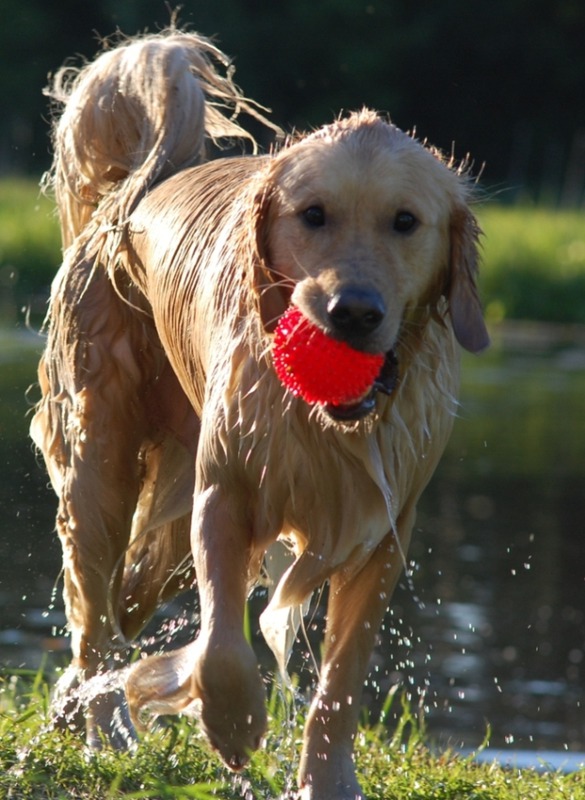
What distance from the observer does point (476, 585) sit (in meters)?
8.38

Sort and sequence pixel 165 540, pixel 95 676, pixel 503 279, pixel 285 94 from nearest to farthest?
1. pixel 95 676
2. pixel 165 540
3. pixel 503 279
4. pixel 285 94

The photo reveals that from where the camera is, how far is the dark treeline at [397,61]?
131 ft

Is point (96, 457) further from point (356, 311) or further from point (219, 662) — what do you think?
point (356, 311)

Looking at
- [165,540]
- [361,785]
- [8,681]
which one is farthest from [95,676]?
[8,681]

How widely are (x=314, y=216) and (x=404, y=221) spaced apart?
23 cm

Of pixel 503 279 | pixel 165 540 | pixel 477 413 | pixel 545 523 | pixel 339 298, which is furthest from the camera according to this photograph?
pixel 503 279

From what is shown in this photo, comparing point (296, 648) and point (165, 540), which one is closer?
point (165, 540)

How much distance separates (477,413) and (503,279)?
670 cm

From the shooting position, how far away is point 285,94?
41.0 m

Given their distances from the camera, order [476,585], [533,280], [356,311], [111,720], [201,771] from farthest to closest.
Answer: [533,280] → [476,585] → [111,720] → [201,771] → [356,311]

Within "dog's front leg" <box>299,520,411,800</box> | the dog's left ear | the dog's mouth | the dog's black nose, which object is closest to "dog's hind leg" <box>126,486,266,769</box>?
"dog's front leg" <box>299,520,411,800</box>

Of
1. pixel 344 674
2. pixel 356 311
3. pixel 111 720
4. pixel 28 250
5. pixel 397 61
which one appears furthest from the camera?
pixel 397 61

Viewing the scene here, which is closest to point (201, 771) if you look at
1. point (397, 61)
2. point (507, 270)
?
point (507, 270)

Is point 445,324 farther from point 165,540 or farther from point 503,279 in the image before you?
point 503,279
